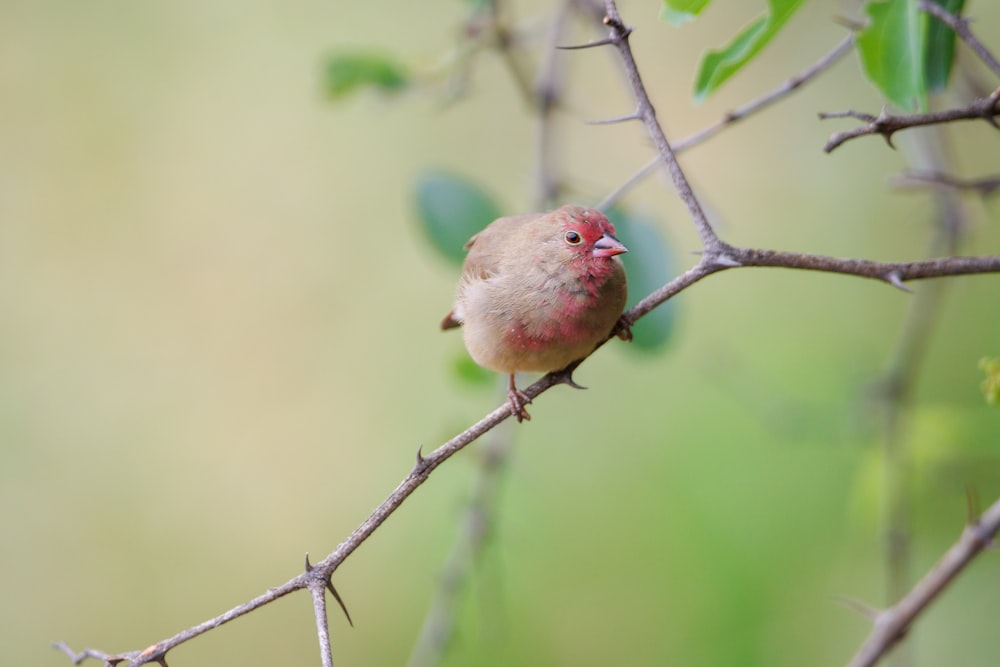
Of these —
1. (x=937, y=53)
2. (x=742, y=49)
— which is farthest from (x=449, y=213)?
(x=937, y=53)

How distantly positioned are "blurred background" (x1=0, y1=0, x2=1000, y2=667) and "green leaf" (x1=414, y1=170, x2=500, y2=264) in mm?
1185

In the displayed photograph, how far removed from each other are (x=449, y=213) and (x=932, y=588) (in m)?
2.16

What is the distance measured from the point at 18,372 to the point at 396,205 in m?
2.75

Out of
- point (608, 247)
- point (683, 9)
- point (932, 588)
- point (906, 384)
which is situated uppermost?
point (683, 9)

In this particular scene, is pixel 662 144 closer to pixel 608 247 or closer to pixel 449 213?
pixel 608 247

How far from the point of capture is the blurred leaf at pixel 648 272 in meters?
3.28

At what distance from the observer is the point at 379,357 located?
6367mm

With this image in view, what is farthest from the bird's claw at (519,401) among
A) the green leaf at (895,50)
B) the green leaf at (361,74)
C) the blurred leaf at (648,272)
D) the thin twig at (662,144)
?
the green leaf at (361,74)

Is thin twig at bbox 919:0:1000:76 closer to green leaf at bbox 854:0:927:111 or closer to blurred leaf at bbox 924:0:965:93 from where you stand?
green leaf at bbox 854:0:927:111

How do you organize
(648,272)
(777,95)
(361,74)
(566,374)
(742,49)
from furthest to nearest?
(361,74) → (648,272) → (566,374) → (777,95) → (742,49)

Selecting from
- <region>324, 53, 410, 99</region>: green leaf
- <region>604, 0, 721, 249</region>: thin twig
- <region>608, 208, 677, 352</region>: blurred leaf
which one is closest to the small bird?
<region>608, 208, 677, 352</region>: blurred leaf

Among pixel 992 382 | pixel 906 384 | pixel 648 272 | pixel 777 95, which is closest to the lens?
pixel 992 382

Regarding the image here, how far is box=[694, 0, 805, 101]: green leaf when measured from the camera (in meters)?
2.29

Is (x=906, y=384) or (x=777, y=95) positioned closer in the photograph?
(x=777, y=95)
